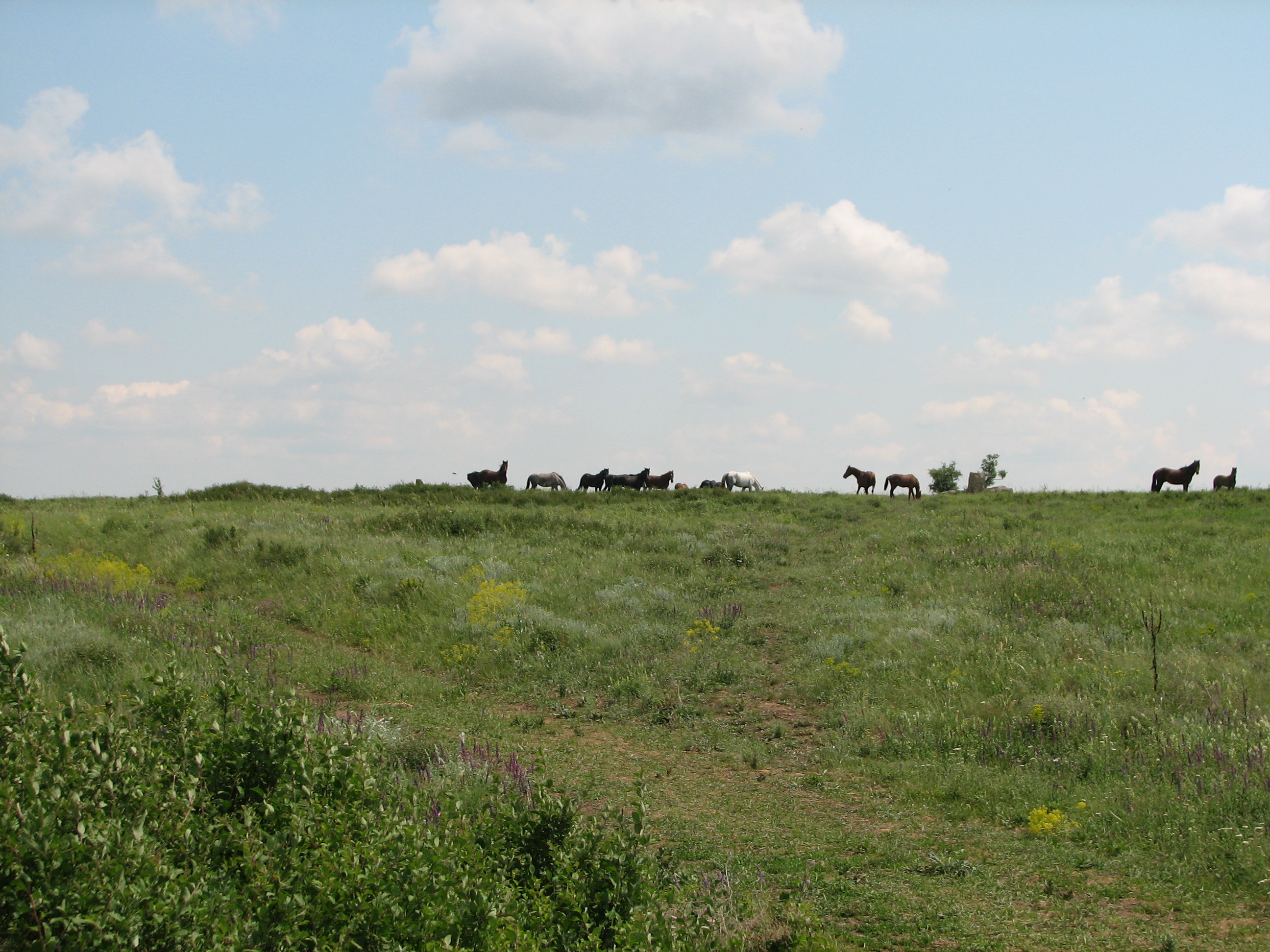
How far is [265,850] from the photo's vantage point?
4.95 m

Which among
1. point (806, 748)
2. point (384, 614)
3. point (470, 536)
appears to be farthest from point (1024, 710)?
point (470, 536)

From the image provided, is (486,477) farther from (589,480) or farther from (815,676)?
(815,676)

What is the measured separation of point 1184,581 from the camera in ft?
56.5

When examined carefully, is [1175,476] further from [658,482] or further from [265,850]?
[265,850]

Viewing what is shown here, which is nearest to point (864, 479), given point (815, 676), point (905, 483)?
point (905, 483)

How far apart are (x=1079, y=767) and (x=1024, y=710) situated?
1.51 metres

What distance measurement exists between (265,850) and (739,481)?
4277 cm

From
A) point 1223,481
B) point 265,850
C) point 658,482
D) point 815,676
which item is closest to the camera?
point 265,850

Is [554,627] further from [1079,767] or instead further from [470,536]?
[470,536]

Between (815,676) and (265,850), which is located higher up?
(265,850)

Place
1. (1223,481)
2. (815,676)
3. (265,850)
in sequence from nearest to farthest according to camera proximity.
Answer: (265,850), (815,676), (1223,481)

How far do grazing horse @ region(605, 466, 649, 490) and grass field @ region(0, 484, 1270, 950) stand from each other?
43.1 feet

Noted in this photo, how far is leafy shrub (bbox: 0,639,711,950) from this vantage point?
3.95m

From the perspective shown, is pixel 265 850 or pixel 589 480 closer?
pixel 265 850
